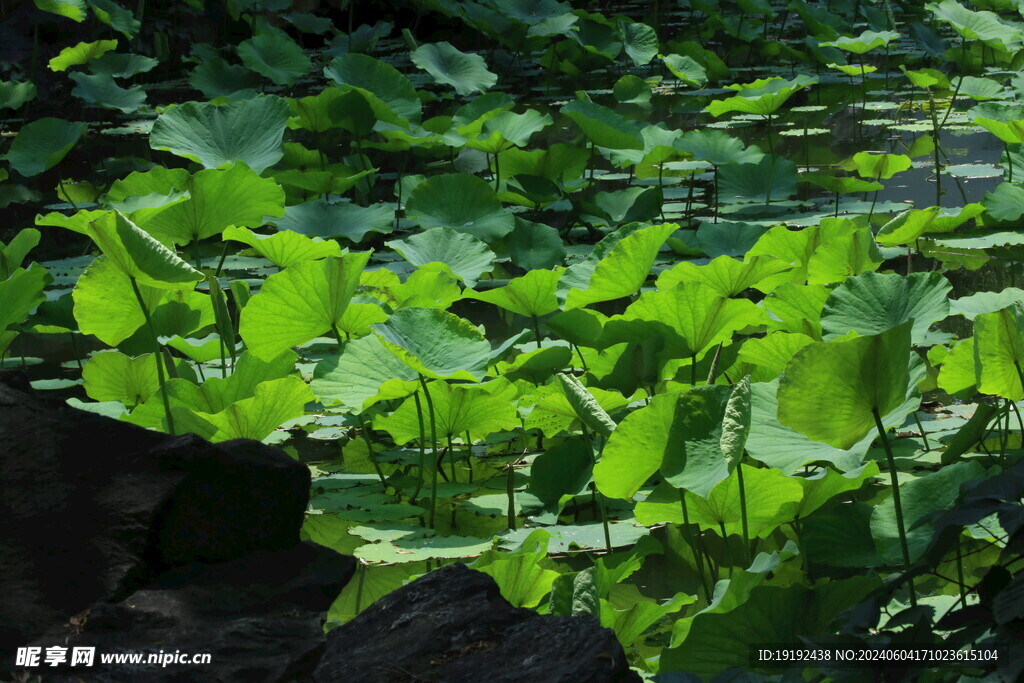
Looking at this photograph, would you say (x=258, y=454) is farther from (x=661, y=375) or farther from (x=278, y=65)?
(x=278, y=65)

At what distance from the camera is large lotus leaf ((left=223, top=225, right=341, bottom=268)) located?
6.45ft

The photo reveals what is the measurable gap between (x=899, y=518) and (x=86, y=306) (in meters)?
1.24

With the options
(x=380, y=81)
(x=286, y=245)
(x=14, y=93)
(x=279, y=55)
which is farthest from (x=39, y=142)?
(x=286, y=245)

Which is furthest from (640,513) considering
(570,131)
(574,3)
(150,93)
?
(574,3)

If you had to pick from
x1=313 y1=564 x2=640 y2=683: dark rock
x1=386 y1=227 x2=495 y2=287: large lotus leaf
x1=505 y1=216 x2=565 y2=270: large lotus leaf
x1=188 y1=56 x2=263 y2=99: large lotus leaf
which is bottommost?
x1=505 y1=216 x2=565 y2=270: large lotus leaf

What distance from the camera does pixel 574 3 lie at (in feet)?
28.3

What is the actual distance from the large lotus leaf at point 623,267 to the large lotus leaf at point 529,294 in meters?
0.04

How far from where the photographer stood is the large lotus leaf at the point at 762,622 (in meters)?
1.01

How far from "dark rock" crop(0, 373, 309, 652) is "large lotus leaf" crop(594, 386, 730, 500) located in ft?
1.26

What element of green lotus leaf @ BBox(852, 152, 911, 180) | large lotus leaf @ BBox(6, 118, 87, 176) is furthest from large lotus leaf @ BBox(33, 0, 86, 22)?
green lotus leaf @ BBox(852, 152, 911, 180)

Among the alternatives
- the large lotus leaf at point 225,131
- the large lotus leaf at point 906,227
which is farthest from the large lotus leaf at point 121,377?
the large lotus leaf at point 906,227

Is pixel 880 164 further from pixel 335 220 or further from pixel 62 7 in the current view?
pixel 62 7

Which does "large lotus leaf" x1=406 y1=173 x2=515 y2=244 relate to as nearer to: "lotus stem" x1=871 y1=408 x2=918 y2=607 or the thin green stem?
the thin green stem

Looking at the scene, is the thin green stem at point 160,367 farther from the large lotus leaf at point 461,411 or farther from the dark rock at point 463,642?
the dark rock at point 463,642
